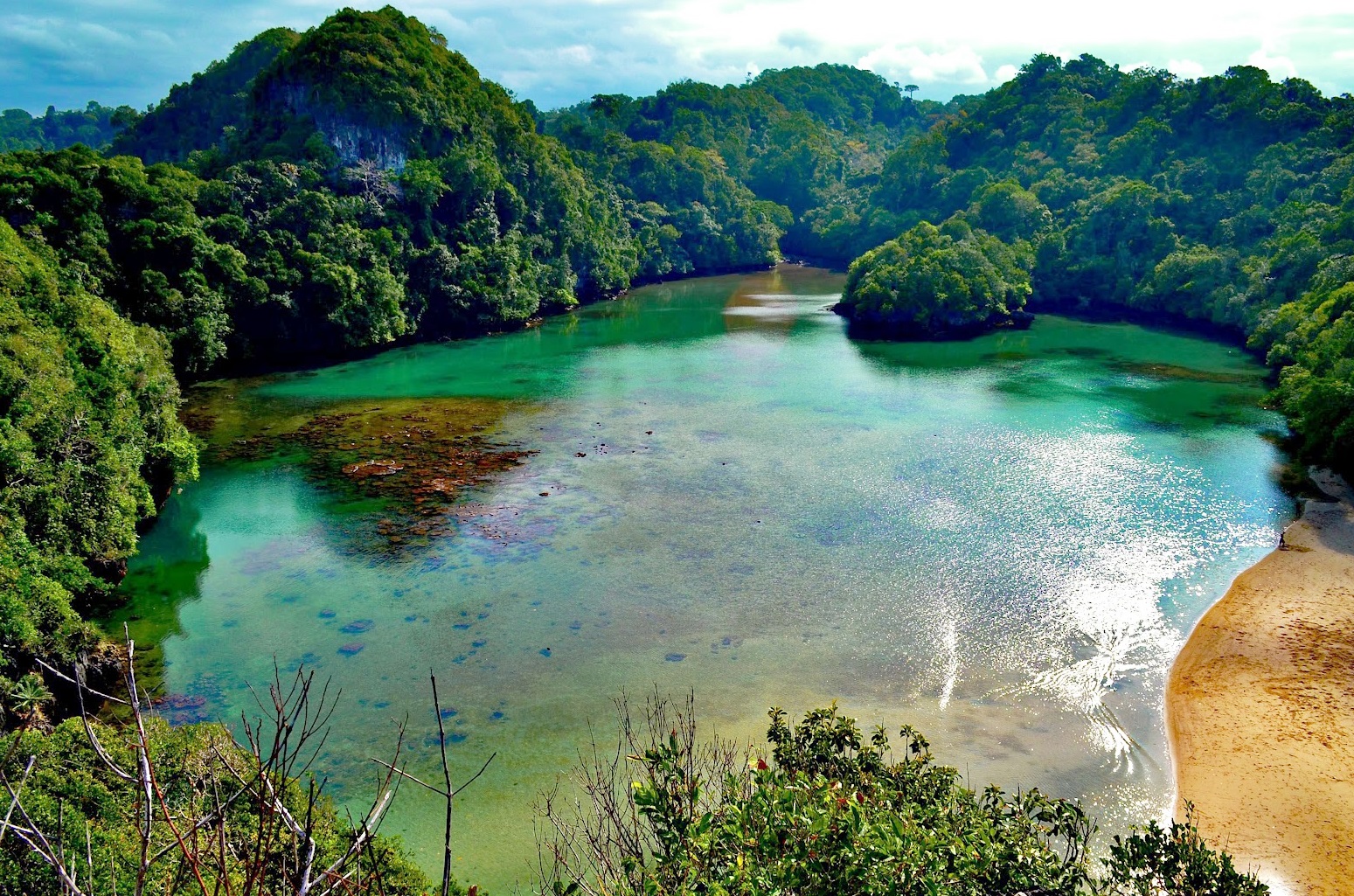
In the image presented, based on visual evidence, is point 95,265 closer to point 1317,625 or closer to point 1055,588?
point 1055,588

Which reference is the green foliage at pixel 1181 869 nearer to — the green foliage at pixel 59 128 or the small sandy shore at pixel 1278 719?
the small sandy shore at pixel 1278 719

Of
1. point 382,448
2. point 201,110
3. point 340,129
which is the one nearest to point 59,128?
point 201,110

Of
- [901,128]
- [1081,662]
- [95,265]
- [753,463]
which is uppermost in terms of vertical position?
[901,128]

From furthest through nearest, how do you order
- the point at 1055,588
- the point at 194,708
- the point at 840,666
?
the point at 1055,588 < the point at 840,666 < the point at 194,708

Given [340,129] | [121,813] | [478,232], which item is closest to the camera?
[121,813]

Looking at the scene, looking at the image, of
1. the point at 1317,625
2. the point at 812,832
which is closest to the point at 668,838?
the point at 812,832

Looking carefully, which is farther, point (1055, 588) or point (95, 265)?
point (95, 265)

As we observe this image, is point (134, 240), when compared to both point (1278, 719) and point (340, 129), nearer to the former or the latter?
point (340, 129)
